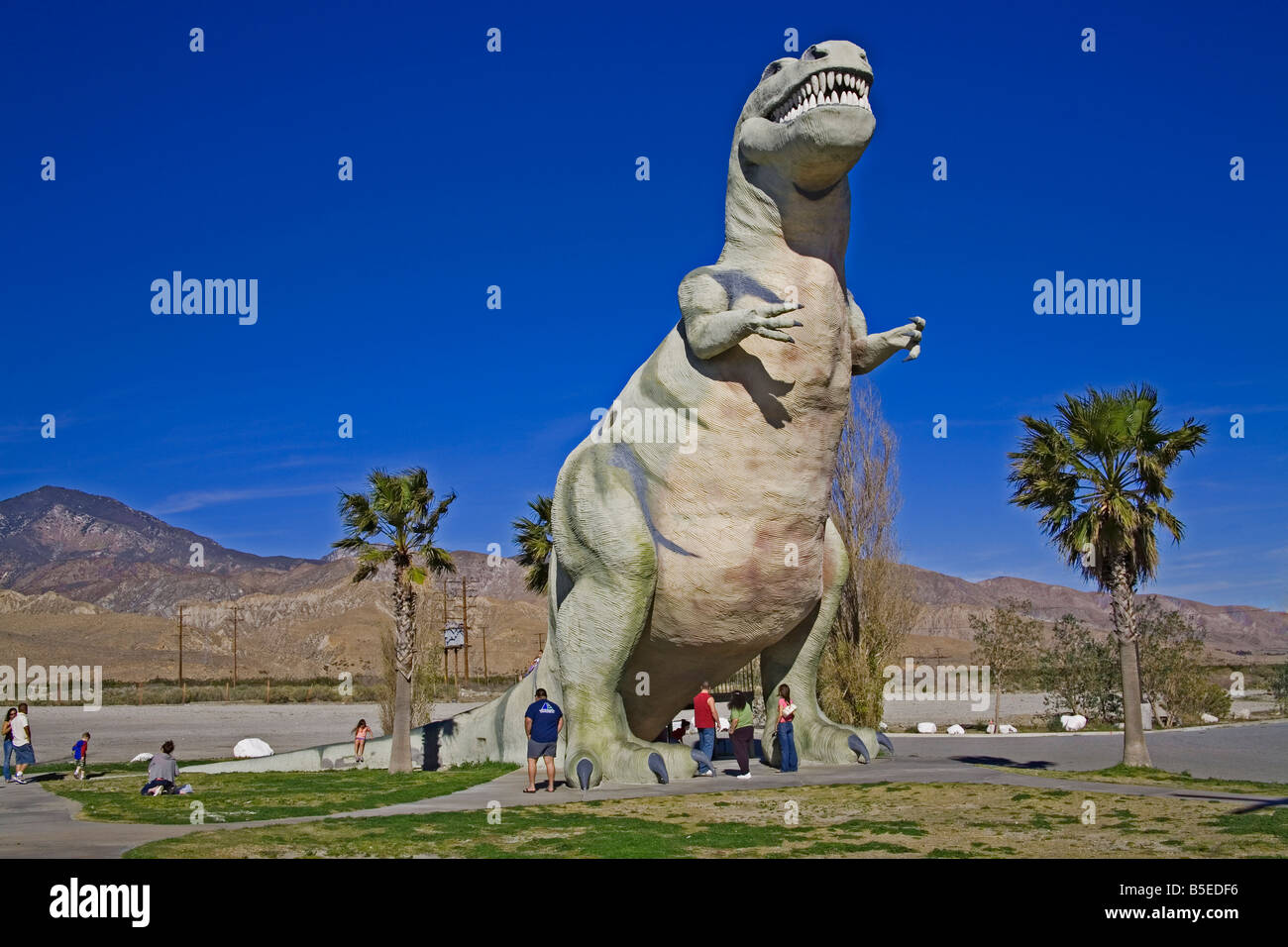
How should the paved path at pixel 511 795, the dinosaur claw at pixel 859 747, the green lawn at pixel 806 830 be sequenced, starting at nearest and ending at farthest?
the green lawn at pixel 806 830 → the paved path at pixel 511 795 → the dinosaur claw at pixel 859 747

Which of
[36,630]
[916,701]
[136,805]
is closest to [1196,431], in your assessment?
[136,805]

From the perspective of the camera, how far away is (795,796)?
9.42 metres

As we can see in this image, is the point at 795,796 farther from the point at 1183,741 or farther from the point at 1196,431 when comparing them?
the point at 1183,741

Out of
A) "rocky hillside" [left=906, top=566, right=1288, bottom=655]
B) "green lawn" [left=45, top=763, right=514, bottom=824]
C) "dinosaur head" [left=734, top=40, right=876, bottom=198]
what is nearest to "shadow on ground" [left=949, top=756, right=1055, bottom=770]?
"green lawn" [left=45, top=763, right=514, bottom=824]

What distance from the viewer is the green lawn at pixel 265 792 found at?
386 inches

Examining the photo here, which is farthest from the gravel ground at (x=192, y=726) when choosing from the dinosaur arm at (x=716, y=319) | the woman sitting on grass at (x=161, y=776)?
the dinosaur arm at (x=716, y=319)

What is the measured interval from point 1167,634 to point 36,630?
269ft

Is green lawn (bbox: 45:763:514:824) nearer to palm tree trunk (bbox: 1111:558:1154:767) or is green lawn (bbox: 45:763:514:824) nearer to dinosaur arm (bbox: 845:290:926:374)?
dinosaur arm (bbox: 845:290:926:374)

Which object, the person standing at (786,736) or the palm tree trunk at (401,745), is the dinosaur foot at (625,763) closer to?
the person standing at (786,736)

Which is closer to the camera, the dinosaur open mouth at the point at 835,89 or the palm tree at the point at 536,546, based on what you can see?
the dinosaur open mouth at the point at 835,89

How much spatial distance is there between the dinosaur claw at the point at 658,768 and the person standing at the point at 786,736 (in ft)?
5.21

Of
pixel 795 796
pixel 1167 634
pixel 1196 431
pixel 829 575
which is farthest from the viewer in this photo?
pixel 1167 634

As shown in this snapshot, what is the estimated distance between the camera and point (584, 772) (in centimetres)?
1020

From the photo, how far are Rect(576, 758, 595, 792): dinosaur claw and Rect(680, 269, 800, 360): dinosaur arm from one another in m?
3.65
